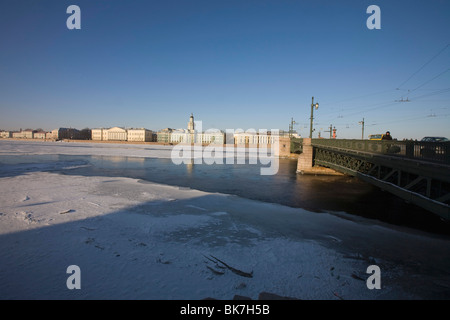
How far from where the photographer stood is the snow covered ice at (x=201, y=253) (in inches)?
179

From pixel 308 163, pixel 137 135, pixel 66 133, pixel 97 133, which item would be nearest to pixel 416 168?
pixel 308 163

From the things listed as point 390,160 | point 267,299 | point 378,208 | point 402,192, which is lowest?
point 378,208

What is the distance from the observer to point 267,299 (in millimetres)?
4188

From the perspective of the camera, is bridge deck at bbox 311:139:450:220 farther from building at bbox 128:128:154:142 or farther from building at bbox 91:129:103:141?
building at bbox 91:129:103:141

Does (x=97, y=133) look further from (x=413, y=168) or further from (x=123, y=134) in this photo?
(x=413, y=168)

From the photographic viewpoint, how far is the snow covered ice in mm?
4559

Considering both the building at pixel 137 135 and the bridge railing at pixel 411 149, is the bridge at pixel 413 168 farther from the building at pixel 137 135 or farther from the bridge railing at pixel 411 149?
the building at pixel 137 135

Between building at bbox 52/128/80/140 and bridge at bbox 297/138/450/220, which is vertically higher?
building at bbox 52/128/80/140

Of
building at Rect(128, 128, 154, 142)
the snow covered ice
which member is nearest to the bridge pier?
the snow covered ice

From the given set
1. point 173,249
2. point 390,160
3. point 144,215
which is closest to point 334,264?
point 173,249

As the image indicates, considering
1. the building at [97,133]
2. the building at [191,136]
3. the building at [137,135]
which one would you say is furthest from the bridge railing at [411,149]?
the building at [97,133]

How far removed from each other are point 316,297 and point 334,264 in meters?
1.72

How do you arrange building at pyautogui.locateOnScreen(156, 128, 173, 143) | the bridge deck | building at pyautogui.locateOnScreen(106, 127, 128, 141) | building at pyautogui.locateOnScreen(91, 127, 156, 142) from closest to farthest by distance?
1. the bridge deck
2. building at pyautogui.locateOnScreen(91, 127, 156, 142)
3. building at pyautogui.locateOnScreen(106, 127, 128, 141)
4. building at pyautogui.locateOnScreen(156, 128, 173, 143)
